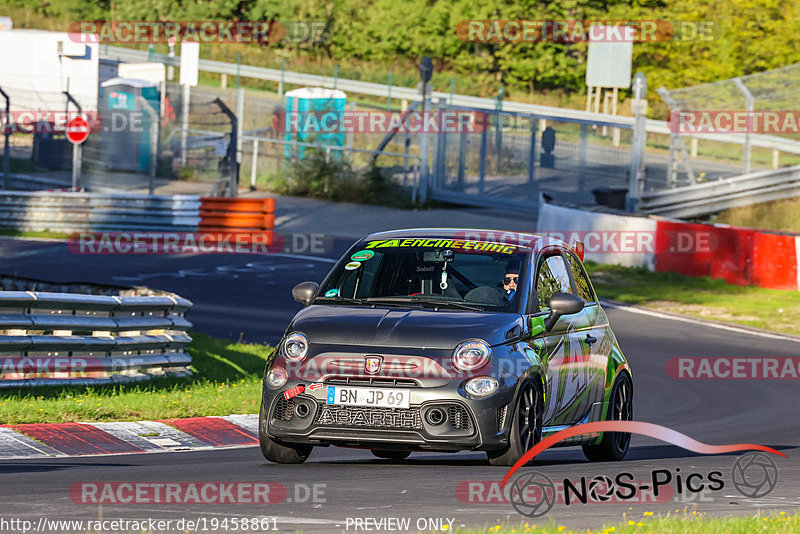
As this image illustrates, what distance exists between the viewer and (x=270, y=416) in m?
8.11

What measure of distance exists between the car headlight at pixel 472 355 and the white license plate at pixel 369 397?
14.0 inches

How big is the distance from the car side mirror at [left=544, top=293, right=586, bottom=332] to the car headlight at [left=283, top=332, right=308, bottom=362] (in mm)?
1642

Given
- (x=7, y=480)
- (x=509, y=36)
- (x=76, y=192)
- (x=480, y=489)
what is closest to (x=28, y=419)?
(x=7, y=480)

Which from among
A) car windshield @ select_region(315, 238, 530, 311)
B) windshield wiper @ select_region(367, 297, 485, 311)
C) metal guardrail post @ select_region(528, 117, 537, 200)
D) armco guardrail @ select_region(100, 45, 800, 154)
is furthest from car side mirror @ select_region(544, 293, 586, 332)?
armco guardrail @ select_region(100, 45, 800, 154)

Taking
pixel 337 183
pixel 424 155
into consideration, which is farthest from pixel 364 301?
pixel 337 183

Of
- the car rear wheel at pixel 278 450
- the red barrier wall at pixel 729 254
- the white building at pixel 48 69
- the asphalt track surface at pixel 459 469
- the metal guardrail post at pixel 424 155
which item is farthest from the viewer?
the white building at pixel 48 69

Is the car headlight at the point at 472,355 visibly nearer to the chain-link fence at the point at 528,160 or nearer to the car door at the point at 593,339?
the car door at the point at 593,339

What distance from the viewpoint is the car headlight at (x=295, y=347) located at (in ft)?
26.3

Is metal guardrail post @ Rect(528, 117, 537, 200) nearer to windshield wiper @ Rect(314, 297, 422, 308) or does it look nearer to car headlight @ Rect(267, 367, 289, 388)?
windshield wiper @ Rect(314, 297, 422, 308)

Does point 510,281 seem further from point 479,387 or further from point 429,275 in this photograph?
point 479,387

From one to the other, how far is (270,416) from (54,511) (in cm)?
198

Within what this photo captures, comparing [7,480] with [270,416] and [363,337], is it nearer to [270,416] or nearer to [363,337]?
[270,416]

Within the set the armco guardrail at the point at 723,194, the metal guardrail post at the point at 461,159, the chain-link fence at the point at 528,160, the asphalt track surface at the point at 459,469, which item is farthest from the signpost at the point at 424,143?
the asphalt track surface at the point at 459,469

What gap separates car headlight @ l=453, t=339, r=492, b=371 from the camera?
7816 millimetres
